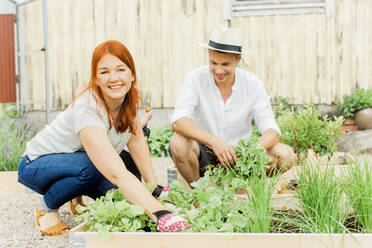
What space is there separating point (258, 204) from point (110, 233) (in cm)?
71

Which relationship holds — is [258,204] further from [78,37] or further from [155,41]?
[78,37]

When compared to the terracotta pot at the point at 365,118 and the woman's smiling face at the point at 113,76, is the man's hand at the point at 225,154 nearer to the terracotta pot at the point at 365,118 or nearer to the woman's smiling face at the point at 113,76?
the woman's smiling face at the point at 113,76

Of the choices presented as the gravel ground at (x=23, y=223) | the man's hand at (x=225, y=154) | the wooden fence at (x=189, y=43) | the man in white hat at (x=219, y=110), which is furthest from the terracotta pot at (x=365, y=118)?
the man's hand at (x=225, y=154)

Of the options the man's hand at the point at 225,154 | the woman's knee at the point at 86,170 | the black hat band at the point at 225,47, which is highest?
the black hat band at the point at 225,47

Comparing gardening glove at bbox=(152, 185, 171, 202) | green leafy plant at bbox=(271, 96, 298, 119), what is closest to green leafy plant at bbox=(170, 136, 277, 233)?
gardening glove at bbox=(152, 185, 171, 202)

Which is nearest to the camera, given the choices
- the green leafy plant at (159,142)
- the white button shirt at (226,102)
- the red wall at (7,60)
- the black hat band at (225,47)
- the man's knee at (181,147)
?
the black hat band at (225,47)

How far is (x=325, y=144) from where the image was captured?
496cm

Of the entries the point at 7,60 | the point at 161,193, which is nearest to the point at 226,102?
the point at 161,193

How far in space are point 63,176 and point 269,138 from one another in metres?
1.43

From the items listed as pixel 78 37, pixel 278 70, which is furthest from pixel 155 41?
pixel 278 70

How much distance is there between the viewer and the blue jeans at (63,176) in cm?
268

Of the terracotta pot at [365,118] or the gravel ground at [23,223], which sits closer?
the gravel ground at [23,223]

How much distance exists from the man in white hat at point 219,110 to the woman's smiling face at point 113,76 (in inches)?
32.5

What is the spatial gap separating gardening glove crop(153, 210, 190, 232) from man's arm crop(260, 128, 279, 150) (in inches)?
50.0
